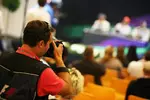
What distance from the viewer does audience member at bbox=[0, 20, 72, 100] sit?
7.24ft

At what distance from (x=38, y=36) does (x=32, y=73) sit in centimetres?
22

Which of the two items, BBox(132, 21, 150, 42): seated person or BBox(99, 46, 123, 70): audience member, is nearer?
BBox(99, 46, 123, 70): audience member

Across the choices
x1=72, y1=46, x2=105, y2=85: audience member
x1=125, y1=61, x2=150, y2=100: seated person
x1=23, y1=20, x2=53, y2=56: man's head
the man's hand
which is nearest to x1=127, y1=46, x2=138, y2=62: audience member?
x1=72, y1=46, x2=105, y2=85: audience member

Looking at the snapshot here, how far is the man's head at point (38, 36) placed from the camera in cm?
224

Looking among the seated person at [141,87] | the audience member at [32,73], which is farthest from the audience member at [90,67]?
the audience member at [32,73]

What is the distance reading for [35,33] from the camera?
88.2 inches

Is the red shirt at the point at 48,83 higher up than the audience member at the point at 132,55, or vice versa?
the red shirt at the point at 48,83

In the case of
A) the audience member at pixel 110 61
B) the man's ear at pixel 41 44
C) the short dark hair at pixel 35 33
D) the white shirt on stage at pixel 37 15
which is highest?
the short dark hair at pixel 35 33

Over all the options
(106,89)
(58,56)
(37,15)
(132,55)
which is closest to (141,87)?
(106,89)

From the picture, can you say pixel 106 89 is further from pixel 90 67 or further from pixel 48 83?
pixel 48 83

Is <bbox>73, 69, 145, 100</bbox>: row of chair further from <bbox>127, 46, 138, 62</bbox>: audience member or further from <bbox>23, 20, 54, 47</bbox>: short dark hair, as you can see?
<bbox>127, 46, 138, 62</bbox>: audience member

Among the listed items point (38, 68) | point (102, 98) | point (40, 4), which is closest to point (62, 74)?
point (38, 68)

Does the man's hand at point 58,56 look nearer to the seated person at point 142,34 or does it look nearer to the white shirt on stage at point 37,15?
the white shirt on stage at point 37,15

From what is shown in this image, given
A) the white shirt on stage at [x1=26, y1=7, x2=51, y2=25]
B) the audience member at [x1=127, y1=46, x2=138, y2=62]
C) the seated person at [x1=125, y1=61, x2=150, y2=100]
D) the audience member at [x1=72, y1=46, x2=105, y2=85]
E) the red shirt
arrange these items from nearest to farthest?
the red shirt
the seated person at [x1=125, y1=61, x2=150, y2=100]
the white shirt on stage at [x1=26, y1=7, x2=51, y2=25]
the audience member at [x1=72, y1=46, x2=105, y2=85]
the audience member at [x1=127, y1=46, x2=138, y2=62]
